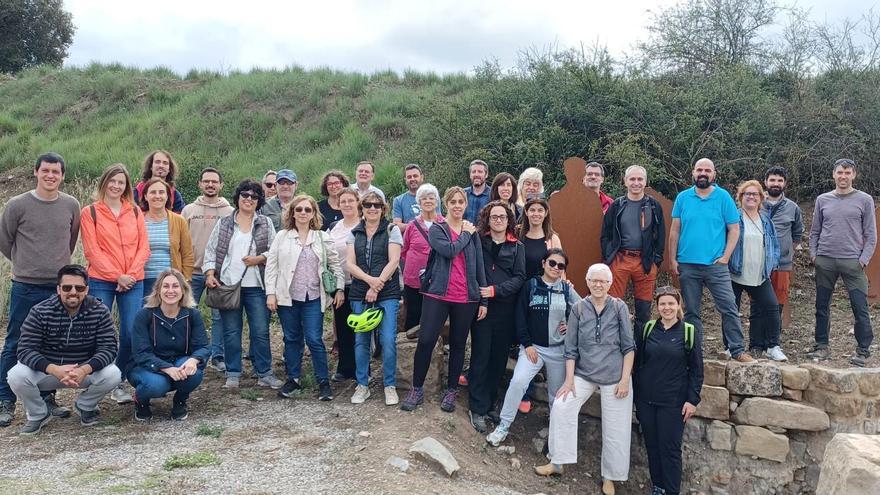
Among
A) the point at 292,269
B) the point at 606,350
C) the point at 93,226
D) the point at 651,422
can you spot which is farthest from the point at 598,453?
the point at 93,226

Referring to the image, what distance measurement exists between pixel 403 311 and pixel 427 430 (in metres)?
1.88

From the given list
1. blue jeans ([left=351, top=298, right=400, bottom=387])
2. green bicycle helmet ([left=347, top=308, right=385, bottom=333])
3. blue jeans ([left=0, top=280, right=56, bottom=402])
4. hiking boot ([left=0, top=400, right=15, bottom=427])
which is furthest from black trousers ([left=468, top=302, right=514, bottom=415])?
→ hiking boot ([left=0, top=400, right=15, bottom=427])

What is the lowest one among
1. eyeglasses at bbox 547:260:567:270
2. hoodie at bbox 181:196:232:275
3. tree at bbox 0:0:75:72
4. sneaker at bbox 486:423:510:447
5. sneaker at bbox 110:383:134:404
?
sneaker at bbox 486:423:510:447

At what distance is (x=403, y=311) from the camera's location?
6992 mm

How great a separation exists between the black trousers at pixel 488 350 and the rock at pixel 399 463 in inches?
48.0

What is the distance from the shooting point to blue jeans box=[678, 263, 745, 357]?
6.02 metres

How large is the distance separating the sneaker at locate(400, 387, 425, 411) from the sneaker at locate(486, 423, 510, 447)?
66cm

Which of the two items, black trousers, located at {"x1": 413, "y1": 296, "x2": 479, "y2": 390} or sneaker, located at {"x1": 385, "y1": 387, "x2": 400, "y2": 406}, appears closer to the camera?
black trousers, located at {"x1": 413, "y1": 296, "x2": 479, "y2": 390}

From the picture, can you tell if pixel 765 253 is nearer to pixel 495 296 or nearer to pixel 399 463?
pixel 495 296

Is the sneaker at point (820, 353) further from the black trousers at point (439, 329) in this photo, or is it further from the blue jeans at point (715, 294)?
the black trousers at point (439, 329)

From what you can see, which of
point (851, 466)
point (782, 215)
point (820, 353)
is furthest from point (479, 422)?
point (782, 215)

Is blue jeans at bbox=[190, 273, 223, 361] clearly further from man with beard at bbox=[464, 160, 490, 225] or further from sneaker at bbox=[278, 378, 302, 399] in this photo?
Result: man with beard at bbox=[464, 160, 490, 225]

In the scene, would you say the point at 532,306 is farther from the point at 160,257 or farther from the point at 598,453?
the point at 160,257

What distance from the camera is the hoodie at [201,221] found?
20.5 ft
